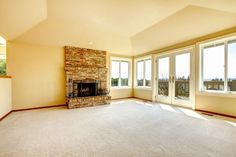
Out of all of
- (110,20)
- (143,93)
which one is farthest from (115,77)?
(110,20)

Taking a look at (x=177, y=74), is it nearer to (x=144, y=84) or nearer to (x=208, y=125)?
(x=144, y=84)

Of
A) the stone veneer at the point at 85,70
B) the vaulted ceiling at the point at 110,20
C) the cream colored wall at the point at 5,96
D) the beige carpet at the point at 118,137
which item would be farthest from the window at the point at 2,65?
the beige carpet at the point at 118,137

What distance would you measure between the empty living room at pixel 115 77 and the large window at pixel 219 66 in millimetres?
25

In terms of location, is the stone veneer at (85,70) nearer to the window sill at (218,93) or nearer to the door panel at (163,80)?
the door panel at (163,80)

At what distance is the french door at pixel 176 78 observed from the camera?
4.41m

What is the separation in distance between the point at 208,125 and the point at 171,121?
799 mm

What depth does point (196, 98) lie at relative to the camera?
13.8ft

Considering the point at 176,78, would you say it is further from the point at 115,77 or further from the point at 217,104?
the point at 115,77

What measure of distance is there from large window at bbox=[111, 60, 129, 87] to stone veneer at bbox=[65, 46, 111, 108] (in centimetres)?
65

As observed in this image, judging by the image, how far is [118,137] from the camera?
2264mm

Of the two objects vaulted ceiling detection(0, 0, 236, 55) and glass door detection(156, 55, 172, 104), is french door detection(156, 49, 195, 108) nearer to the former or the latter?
glass door detection(156, 55, 172, 104)

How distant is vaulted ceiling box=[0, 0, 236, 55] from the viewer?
2.88 m

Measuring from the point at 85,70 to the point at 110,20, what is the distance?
2.41 metres

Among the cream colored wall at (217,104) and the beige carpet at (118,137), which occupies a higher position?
the cream colored wall at (217,104)
